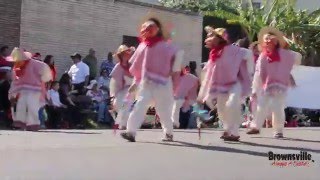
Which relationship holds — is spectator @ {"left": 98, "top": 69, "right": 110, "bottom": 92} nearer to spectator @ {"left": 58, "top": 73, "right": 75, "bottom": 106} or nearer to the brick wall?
spectator @ {"left": 58, "top": 73, "right": 75, "bottom": 106}

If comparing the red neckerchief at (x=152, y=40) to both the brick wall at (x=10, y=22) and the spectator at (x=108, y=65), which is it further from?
the spectator at (x=108, y=65)

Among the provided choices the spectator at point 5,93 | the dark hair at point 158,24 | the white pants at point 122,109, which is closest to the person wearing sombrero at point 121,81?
the white pants at point 122,109

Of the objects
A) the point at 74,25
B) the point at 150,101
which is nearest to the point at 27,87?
the point at 150,101

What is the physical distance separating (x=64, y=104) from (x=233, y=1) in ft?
66.2

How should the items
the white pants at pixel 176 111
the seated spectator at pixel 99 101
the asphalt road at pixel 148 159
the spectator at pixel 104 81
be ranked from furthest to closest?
the spectator at pixel 104 81 → the seated spectator at pixel 99 101 → the white pants at pixel 176 111 → the asphalt road at pixel 148 159

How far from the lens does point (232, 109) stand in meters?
10.7

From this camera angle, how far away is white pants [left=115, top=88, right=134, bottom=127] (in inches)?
547

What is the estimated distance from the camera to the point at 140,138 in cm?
1162

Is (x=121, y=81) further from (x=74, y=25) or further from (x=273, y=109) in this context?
(x=74, y=25)

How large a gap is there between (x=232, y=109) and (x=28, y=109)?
5.19 metres

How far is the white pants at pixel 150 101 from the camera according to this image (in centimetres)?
1047

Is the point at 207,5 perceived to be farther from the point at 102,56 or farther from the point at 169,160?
the point at 169,160

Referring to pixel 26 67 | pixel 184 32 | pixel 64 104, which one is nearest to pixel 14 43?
pixel 64 104

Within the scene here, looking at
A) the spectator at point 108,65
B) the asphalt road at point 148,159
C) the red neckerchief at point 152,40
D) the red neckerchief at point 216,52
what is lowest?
the asphalt road at point 148,159
